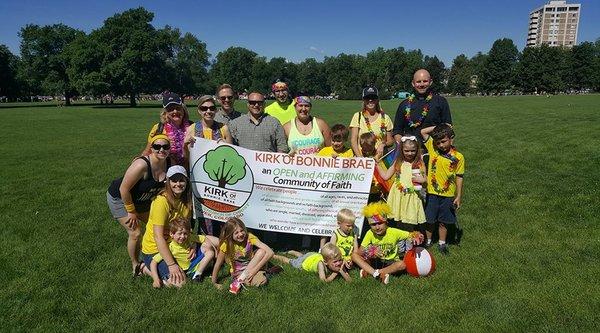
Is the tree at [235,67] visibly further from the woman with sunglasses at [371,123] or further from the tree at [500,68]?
the woman with sunglasses at [371,123]

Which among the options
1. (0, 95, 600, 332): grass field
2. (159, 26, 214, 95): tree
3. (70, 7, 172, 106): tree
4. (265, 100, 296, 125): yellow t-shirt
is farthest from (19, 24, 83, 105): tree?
(265, 100, 296, 125): yellow t-shirt

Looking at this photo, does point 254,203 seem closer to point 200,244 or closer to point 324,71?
point 200,244

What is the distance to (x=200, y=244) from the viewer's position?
5785 mm

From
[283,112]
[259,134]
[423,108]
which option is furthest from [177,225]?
[423,108]

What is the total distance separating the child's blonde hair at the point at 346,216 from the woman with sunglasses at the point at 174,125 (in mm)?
2376

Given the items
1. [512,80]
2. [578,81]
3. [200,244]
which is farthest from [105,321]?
[578,81]

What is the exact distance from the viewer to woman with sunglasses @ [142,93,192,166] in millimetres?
5781

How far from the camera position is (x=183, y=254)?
18.0 feet

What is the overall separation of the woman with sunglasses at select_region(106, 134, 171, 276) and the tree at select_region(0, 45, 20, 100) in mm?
88929

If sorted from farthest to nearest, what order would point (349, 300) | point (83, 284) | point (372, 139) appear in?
1. point (372, 139)
2. point (83, 284)
3. point (349, 300)

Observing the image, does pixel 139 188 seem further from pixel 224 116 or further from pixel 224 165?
pixel 224 116

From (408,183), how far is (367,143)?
835 mm

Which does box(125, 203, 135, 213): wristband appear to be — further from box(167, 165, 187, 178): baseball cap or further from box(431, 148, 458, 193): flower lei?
box(431, 148, 458, 193): flower lei

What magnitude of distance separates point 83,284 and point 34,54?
80486 mm
